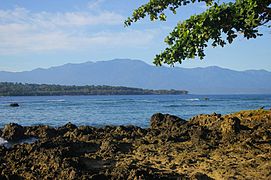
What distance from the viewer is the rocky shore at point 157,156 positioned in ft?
36.7

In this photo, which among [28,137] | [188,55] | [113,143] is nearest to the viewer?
[188,55]

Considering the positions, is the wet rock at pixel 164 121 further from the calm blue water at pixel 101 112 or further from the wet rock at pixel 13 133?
the calm blue water at pixel 101 112

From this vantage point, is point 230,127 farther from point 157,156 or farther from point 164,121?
point 164,121

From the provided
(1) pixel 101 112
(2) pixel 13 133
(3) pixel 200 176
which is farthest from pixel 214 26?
(1) pixel 101 112

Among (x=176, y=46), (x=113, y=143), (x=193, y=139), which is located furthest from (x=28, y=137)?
(x=176, y=46)

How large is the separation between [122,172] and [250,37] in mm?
4641

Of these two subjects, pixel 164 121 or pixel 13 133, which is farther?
pixel 13 133

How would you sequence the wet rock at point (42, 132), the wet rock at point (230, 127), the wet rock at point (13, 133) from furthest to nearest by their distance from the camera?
the wet rock at point (13, 133), the wet rock at point (42, 132), the wet rock at point (230, 127)

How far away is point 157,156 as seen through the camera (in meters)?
13.7

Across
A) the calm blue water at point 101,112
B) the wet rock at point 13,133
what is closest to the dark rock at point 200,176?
the wet rock at point 13,133

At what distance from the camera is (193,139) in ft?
53.7

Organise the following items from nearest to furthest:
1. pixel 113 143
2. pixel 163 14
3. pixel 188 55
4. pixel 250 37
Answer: pixel 250 37 → pixel 188 55 → pixel 163 14 → pixel 113 143

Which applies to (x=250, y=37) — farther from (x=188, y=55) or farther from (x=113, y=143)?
(x=113, y=143)

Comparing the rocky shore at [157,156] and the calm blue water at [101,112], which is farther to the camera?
the calm blue water at [101,112]
